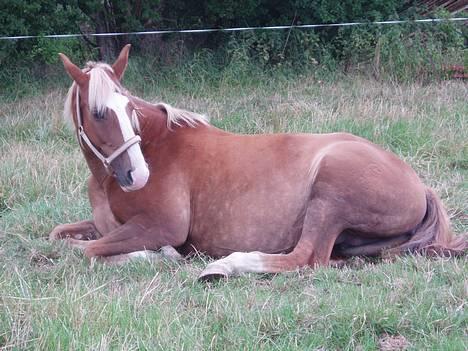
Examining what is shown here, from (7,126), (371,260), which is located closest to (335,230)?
(371,260)

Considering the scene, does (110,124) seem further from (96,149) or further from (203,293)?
(203,293)

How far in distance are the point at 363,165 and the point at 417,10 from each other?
9250 mm

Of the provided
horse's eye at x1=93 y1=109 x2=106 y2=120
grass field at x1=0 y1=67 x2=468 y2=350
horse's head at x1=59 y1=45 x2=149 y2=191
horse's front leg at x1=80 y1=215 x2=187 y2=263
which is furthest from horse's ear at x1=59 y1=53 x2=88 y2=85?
grass field at x1=0 y1=67 x2=468 y2=350

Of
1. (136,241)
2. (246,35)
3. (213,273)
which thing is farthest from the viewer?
(246,35)

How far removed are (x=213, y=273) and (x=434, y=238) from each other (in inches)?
61.6

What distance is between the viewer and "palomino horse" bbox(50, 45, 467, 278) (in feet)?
15.8

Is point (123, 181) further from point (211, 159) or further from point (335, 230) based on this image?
point (335, 230)

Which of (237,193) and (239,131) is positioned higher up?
(237,193)

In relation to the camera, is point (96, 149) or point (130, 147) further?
point (96, 149)

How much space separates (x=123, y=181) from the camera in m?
4.75

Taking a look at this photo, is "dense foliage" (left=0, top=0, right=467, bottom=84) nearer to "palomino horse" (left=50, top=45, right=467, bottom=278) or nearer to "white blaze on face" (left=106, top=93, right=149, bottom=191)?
"palomino horse" (left=50, top=45, right=467, bottom=278)

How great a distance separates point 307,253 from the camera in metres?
4.80

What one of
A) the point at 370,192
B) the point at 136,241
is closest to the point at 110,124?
the point at 136,241

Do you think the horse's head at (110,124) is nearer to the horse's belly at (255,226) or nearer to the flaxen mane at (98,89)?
the flaxen mane at (98,89)
